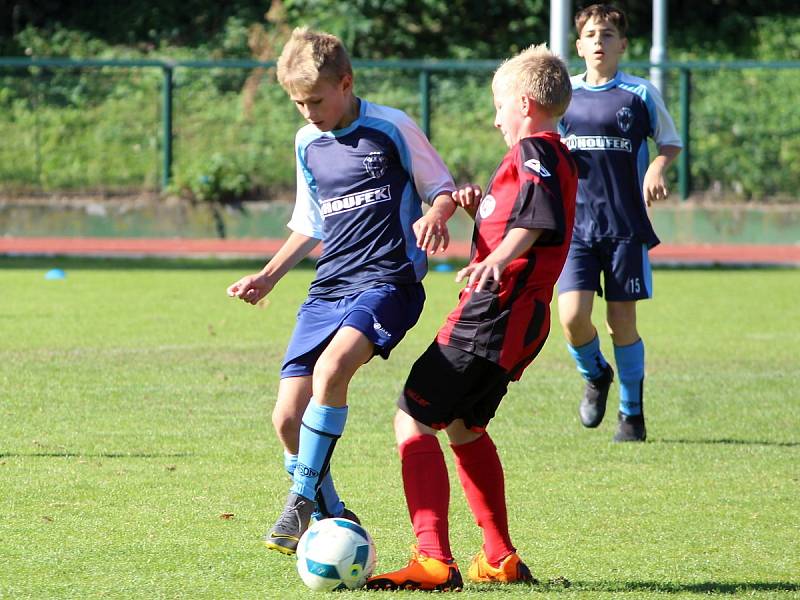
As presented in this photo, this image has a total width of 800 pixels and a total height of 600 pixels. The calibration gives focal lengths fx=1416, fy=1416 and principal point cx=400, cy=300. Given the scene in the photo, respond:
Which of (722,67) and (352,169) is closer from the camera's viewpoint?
(352,169)

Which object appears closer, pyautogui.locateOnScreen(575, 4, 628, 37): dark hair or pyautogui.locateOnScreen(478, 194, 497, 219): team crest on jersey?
pyautogui.locateOnScreen(478, 194, 497, 219): team crest on jersey

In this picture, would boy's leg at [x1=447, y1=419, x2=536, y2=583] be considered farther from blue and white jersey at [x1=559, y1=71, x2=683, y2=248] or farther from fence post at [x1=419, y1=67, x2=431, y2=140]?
fence post at [x1=419, y1=67, x2=431, y2=140]

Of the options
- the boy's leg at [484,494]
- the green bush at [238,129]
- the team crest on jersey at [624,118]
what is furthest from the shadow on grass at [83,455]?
the green bush at [238,129]

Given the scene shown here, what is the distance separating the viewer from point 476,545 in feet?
16.1

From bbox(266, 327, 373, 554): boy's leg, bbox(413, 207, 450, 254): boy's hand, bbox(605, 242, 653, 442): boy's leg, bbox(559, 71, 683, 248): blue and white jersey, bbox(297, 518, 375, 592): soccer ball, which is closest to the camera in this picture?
bbox(297, 518, 375, 592): soccer ball

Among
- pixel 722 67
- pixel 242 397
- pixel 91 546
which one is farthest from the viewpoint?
pixel 722 67

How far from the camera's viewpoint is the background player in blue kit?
7094mm

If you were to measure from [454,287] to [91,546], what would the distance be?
9.30 meters

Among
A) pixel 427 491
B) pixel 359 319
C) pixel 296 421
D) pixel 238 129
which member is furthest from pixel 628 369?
pixel 238 129

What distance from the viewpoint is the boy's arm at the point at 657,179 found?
6.96 metres

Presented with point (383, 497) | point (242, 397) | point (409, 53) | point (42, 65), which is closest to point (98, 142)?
point (42, 65)

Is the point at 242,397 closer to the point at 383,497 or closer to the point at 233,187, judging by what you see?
the point at 383,497

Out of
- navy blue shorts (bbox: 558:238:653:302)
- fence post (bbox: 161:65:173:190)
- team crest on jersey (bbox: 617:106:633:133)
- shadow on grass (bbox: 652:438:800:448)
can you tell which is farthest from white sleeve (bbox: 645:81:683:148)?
fence post (bbox: 161:65:173:190)

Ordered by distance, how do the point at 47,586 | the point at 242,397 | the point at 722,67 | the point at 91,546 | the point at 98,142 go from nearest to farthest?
1. the point at 47,586
2. the point at 91,546
3. the point at 242,397
4. the point at 722,67
5. the point at 98,142
